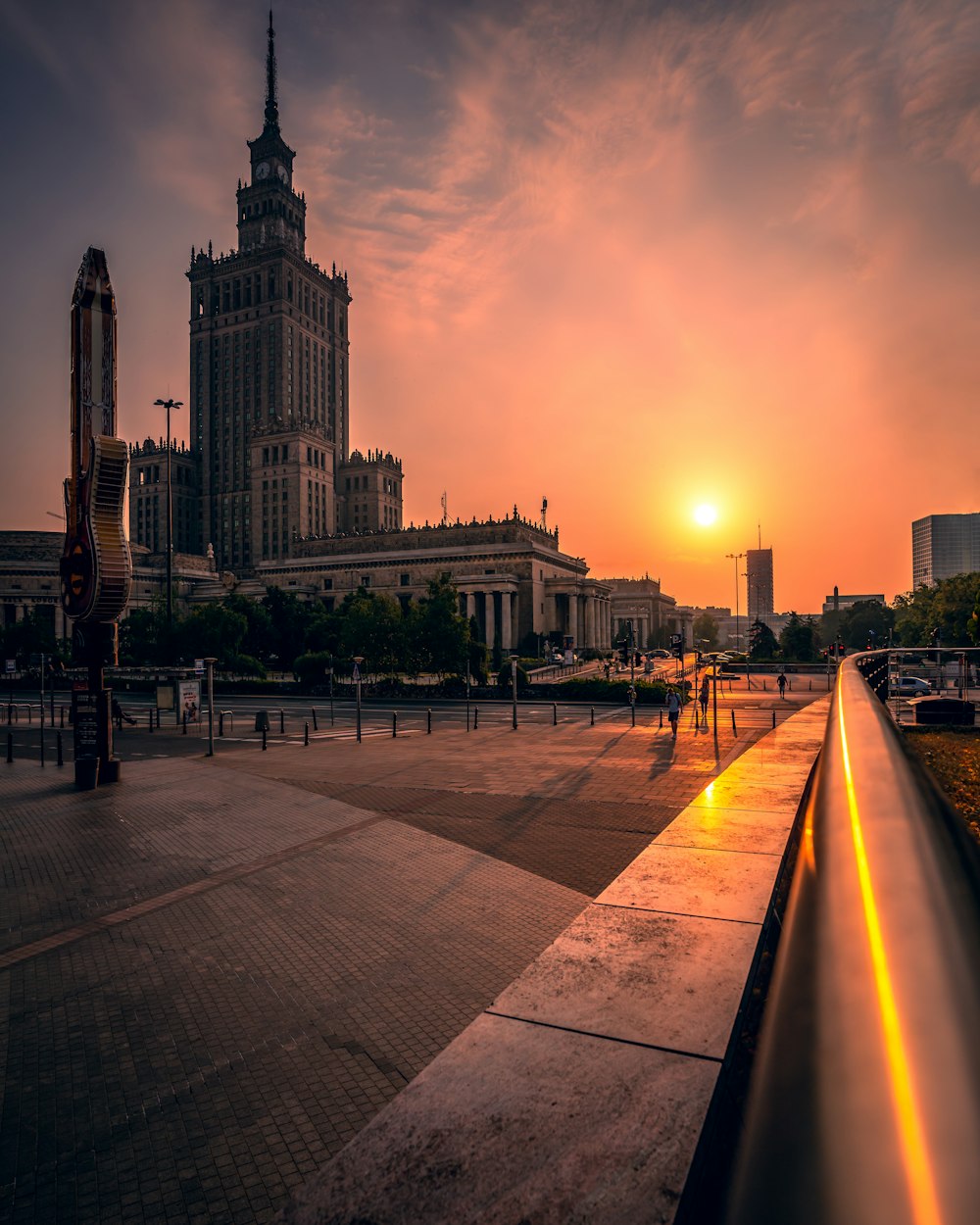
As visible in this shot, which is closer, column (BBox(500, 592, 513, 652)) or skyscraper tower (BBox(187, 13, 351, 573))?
column (BBox(500, 592, 513, 652))

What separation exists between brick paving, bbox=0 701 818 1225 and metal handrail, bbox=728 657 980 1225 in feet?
16.7

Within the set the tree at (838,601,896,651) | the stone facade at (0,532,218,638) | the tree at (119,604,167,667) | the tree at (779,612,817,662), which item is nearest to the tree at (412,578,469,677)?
the tree at (119,604,167,667)

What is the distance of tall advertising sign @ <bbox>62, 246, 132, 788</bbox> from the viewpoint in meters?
19.8

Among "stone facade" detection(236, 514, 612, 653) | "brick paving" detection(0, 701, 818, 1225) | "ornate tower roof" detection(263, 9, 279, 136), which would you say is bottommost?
"brick paving" detection(0, 701, 818, 1225)

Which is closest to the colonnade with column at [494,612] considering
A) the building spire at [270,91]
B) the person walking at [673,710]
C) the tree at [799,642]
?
the tree at [799,642]

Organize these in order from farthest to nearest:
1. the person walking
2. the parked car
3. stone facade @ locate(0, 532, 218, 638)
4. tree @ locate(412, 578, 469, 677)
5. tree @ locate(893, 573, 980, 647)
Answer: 1. stone facade @ locate(0, 532, 218, 638)
2. tree @ locate(893, 573, 980, 647)
3. tree @ locate(412, 578, 469, 677)
4. the parked car
5. the person walking

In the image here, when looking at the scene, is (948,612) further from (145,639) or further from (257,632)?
(145,639)

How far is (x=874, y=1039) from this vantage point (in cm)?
92

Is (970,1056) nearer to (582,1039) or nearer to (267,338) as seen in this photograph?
(582,1039)

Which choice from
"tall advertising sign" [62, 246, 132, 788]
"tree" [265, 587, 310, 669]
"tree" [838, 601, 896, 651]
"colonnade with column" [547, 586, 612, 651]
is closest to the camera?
"tall advertising sign" [62, 246, 132, 788]

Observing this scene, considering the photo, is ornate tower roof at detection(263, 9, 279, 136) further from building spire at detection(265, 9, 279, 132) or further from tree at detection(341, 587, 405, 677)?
tree at detection(341, 587, 405, 677)

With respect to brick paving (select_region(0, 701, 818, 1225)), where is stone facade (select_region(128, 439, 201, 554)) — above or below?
above

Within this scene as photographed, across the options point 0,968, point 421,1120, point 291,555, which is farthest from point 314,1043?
point 291,555

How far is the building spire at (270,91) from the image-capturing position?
157250mm
